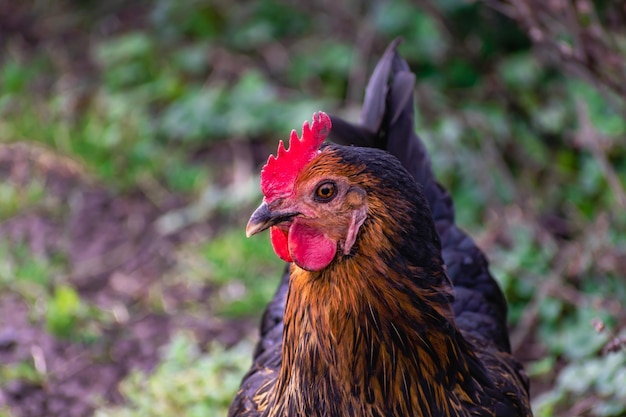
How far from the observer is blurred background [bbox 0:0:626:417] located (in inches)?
167

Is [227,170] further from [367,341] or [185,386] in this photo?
[367,341]

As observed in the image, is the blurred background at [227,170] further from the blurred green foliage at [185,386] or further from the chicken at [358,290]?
the chicken at [358,290]

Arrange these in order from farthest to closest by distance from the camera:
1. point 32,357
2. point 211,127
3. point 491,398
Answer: point 211,127
point 32,357
point 491,398

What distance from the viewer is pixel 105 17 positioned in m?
7.75

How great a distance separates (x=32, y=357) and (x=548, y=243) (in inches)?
107

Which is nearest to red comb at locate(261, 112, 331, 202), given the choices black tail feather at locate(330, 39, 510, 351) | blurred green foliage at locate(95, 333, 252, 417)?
black tail feather at locate(330, 39, 510, 351)

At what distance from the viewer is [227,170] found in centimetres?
626

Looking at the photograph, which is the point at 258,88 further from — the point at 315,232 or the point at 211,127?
the point at 315,232

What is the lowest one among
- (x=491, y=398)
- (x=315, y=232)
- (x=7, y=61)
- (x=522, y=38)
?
(x=491, y=398)

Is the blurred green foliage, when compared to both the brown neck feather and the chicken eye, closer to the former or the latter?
the brown neck feather

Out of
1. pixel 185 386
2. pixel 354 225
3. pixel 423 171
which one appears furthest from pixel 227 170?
pixel 354 225

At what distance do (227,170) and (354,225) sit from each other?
13.0 feet

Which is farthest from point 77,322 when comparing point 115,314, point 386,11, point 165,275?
point 386,11

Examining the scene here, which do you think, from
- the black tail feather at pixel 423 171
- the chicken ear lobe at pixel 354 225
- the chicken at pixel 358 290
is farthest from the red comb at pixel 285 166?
the black tail feather at pixel 423 171
